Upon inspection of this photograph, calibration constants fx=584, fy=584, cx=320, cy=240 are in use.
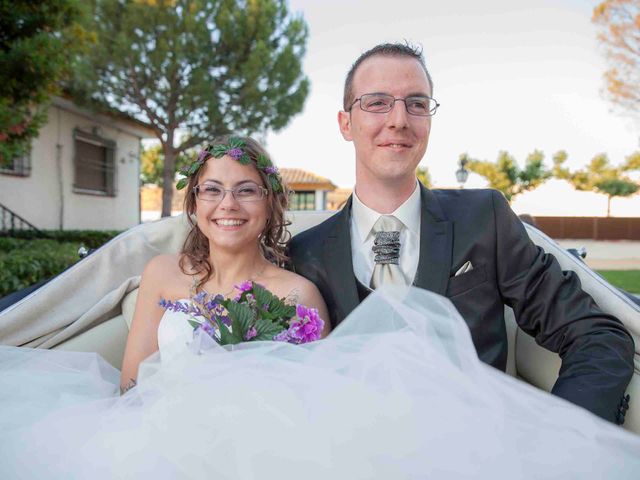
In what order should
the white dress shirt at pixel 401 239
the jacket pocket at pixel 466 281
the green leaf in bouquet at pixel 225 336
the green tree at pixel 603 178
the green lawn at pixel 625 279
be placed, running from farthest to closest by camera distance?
the green tree at pixel 603 178 → the green lawn at pixel 625 279 → the white dress shirt at pixel 401 239 → the jacket pocket at pixel 466 281 → the green leaf in bouquet at pixel 225 336

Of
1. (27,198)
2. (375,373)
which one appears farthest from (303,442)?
(27,198)

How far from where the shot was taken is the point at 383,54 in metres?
2.29

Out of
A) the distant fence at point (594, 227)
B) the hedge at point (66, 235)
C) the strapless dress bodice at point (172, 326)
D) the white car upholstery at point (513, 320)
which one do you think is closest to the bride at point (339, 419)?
the strapless dress bodice at point (172, 326)

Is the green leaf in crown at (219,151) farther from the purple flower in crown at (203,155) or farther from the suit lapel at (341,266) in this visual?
the suit lapel at (341,266)

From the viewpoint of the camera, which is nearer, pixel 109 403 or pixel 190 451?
pixel 190 451

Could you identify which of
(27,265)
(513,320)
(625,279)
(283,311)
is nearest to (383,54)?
(283,311)

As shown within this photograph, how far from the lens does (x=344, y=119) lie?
8.06 feet

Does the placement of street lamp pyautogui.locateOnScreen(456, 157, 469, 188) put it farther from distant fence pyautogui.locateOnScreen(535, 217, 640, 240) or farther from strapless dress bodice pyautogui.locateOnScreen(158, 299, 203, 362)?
strapless dress bodice pyautogui.locateOnScreen(158, 299, 203, 362)

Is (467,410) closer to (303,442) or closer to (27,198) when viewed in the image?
(303,442)

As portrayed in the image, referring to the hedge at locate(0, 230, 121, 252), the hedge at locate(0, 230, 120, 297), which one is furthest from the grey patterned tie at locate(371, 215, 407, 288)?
the hedge at locate(0, 230, 121, 252)

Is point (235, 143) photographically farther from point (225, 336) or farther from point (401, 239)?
point (225, 336)

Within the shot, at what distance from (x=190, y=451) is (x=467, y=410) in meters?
0.60

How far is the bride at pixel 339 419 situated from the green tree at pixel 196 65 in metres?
14.4

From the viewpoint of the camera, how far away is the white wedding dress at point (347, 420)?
118cm
